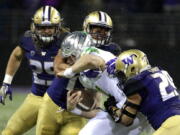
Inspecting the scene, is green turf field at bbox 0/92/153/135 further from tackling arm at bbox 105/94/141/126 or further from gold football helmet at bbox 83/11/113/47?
tackling arm at bbox 105/94/141/126

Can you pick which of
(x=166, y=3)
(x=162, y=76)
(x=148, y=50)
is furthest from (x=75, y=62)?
(x=166, y=3)

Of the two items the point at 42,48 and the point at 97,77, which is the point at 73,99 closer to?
the point at 97,77

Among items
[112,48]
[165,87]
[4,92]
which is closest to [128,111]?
[165,87]

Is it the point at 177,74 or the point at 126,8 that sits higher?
the point at 126,8

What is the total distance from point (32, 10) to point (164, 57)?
219cm

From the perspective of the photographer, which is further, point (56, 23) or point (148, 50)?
point (148, 50)

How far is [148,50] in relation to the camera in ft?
37.8

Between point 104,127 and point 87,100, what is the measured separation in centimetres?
42

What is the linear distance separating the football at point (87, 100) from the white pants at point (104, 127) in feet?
0.83

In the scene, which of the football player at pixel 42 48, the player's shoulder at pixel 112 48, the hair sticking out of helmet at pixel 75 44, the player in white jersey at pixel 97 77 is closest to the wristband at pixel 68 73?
the player in white jersey at pixel 97 77

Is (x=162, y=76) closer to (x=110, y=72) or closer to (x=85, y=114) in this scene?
(x=110, y=72)

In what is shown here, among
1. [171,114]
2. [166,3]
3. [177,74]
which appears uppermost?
[171,114]

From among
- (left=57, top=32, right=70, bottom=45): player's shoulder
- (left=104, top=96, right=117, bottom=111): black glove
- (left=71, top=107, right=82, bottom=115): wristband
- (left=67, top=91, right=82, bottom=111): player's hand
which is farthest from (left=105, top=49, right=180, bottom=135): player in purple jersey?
(left=57, top=32, right=70, bottom=45): player's shoulder

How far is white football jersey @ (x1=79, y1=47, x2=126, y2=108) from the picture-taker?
5082 mm
